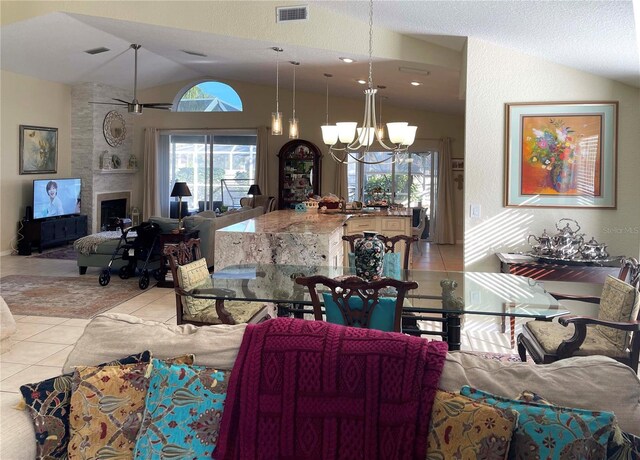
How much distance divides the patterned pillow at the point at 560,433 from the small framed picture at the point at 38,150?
32.3 ft

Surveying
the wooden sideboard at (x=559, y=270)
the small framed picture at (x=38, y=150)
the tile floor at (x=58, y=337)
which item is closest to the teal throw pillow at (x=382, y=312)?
the tile floor at (x=58, y=337)

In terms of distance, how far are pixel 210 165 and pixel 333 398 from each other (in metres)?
11.2

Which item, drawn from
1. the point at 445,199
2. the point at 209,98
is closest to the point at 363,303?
the point at 445,199

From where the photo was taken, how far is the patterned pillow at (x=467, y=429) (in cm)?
148

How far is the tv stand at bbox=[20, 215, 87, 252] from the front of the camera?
9367 millimetres

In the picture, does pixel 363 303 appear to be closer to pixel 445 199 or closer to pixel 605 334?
pixel 605 334

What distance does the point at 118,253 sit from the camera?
751 centimetres

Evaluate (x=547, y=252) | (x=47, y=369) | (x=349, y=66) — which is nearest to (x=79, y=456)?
(x=47, y=369)

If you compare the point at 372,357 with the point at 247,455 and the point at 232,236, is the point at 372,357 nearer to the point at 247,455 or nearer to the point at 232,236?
the point at 247,455

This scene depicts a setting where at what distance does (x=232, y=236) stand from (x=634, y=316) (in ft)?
9.91

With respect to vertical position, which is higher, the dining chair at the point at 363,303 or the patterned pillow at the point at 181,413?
the dining chair at the point at 363,303

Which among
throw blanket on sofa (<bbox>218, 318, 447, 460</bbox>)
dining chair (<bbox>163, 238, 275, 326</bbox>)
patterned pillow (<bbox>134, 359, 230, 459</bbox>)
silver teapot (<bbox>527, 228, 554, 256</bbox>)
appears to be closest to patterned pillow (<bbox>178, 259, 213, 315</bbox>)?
dining chair (<bbox>163, 238, 275, 326</bbox>)

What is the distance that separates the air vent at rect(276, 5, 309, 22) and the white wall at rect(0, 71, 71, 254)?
19.1 ft

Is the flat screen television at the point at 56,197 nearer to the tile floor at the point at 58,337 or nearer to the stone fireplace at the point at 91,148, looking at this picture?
the stone fireplace at the point at 91,148
